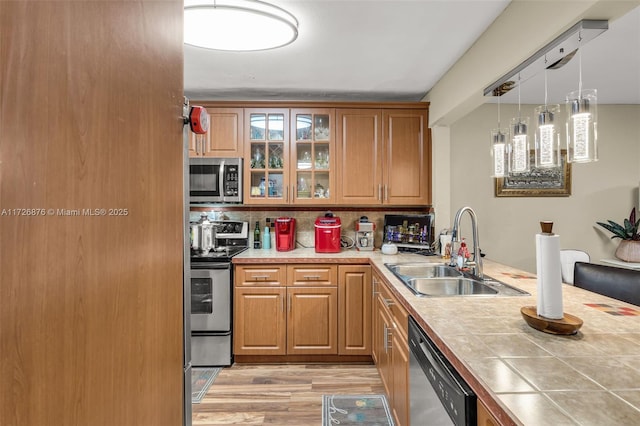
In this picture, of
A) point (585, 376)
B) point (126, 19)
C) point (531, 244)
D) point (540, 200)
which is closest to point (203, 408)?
point (585, 376)

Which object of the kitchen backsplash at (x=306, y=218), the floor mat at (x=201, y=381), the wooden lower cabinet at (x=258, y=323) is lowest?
the floor mat at (x=201, y=381)

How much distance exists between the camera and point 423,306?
1564 mm

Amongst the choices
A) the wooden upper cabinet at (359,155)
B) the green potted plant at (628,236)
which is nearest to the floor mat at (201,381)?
the wooden upper cabinet at (359,155)

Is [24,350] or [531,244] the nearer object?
[24,350]

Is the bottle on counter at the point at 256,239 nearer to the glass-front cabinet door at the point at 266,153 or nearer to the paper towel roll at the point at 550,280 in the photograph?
the glass-front cabinet door at the point at 266,153

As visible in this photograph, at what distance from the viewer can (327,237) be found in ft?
11.1

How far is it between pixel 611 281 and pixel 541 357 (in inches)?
57.5

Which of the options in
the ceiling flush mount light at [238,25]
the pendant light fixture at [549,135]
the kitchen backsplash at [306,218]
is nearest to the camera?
the pendant light fixture at [549,135]

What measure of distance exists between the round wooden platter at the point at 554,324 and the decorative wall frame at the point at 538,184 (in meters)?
2.87

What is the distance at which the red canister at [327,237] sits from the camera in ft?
11.1

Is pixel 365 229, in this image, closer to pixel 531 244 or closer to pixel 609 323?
pixel 531 244

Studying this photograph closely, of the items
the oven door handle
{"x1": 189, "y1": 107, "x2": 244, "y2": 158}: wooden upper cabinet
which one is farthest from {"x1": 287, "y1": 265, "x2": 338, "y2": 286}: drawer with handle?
{"x1": 189, "y1": 107, "x2": 244, "y2": 158}: wooden upper cabinet

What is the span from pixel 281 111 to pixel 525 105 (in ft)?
8.59

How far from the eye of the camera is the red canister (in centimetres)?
338
